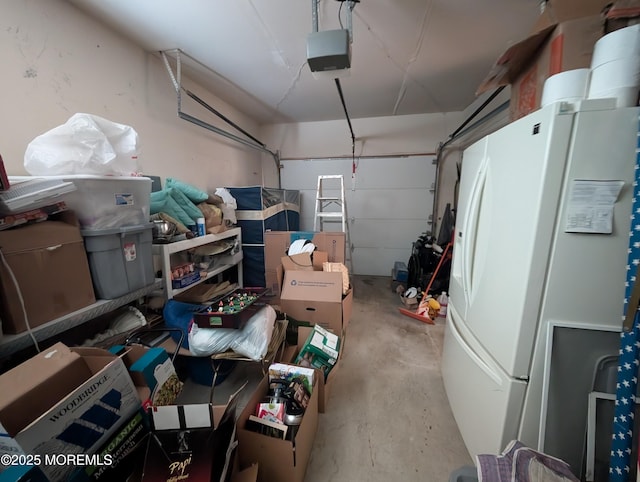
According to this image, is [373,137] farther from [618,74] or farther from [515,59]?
[618,74]

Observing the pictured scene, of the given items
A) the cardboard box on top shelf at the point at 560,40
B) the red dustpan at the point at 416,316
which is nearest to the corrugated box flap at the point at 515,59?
the cardboard box on top shelf at the point at 560,40

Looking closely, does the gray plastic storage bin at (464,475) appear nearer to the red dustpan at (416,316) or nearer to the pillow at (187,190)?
the red dustpan at (416,316)

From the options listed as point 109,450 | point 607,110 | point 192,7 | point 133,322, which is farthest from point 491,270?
point 192,7

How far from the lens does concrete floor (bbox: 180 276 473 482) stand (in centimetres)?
121

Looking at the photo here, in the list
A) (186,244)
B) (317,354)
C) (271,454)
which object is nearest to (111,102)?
(186,244)

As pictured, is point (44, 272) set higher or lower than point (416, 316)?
higher

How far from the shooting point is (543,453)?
93 cm

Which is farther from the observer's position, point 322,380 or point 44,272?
point 322,380

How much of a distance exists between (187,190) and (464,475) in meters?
2.49

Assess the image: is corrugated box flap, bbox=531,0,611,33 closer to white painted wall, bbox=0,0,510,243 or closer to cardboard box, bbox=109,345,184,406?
cardboard box, bbox=109,345,184,406

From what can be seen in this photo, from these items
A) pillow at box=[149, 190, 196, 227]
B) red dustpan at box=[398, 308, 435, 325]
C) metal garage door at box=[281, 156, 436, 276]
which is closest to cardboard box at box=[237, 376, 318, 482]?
pillow at box=[149, 190, 196, 227]

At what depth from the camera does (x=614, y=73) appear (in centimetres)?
80

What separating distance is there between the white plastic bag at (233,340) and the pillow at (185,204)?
3.35 feet

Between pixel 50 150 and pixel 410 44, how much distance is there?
2404 mm
